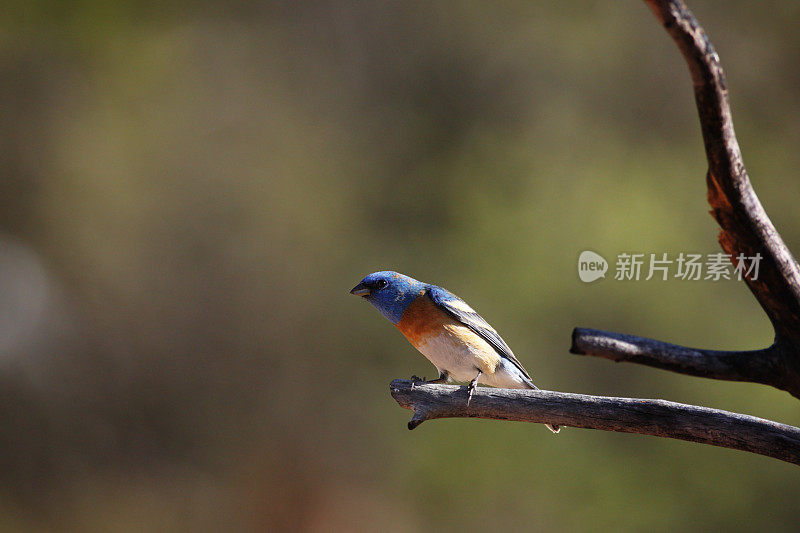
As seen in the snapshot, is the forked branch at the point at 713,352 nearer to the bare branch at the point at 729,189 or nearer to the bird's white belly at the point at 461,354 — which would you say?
the bare branch at the point at 729,189

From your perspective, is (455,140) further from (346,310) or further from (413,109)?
(346,310)

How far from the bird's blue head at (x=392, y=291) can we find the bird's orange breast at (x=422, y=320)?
2 centimetres

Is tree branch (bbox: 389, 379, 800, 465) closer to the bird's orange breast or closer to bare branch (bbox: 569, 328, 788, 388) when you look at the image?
bare branch (bbox: 569, 328, 788, 388)

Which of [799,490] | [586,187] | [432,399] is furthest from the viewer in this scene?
[586,187]

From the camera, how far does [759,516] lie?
4301mm

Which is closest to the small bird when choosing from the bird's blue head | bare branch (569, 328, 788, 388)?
the bird's blue head

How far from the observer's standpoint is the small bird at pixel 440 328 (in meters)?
1.92

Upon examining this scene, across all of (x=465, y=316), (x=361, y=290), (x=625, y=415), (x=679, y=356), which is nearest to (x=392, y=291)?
(x=361, y=290)

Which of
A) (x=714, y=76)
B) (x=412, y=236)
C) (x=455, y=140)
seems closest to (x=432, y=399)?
(x=714, y=76)

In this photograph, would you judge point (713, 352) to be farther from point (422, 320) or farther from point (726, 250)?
point (422, 320)

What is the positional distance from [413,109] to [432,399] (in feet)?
12.0

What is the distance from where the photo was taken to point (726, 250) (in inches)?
54.4

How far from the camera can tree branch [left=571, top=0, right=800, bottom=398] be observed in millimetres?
1116

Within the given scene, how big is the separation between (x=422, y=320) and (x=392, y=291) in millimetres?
127
